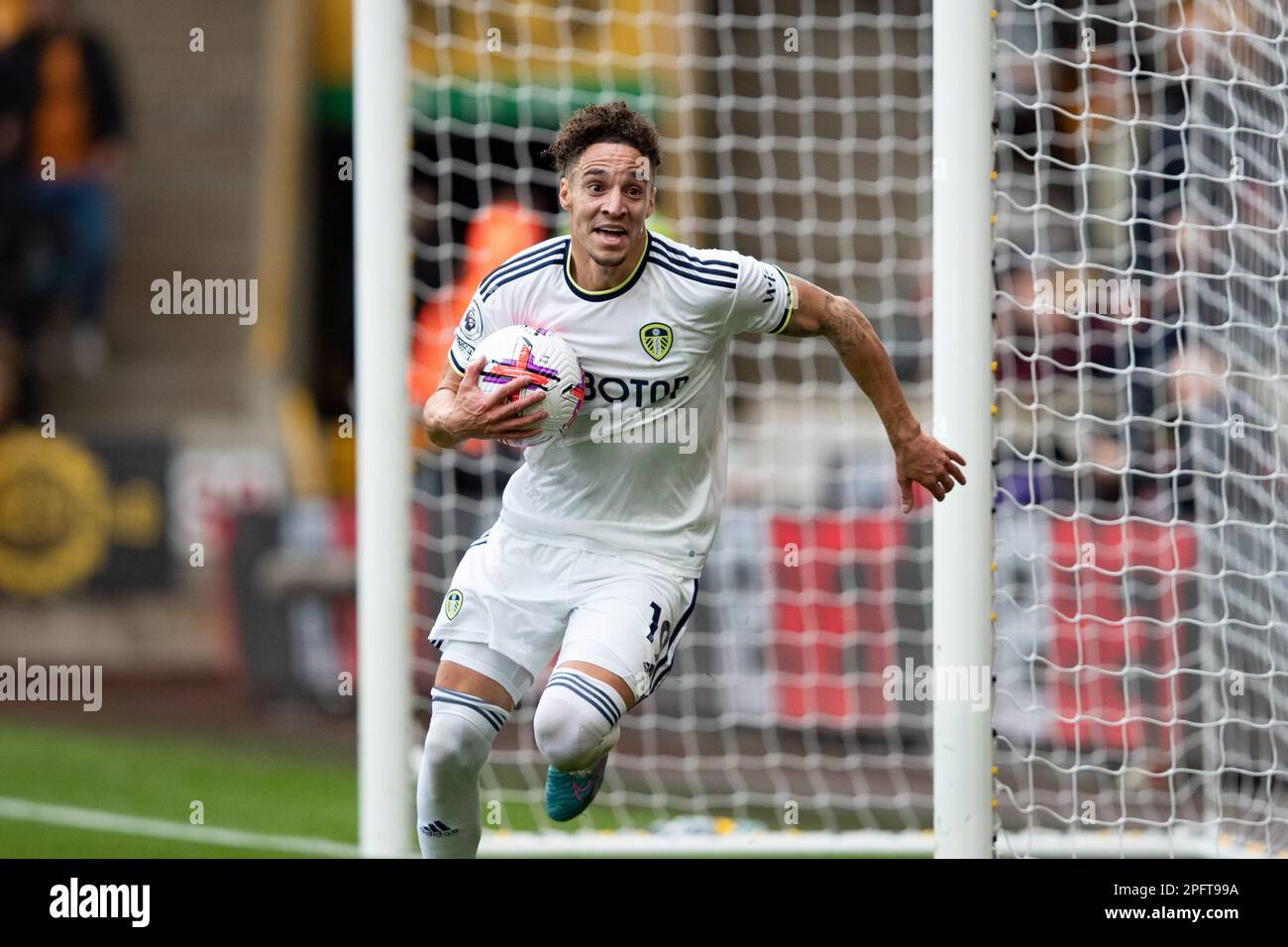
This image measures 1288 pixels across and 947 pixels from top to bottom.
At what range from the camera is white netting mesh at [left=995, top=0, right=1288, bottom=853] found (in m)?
7.24

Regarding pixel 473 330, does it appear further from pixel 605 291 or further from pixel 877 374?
pixel 877 374

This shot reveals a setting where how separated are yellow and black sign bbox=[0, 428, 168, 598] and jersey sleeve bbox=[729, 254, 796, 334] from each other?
862cm

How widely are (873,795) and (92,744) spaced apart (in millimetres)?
5033

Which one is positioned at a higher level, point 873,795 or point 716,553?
point 716,553

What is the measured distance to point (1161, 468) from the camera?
28.8 ft

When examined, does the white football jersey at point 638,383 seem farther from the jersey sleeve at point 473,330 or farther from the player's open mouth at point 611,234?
the player's open mouth at point 611,234

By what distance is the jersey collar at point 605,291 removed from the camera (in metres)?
5.27

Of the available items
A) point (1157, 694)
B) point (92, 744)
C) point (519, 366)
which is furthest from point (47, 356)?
point (519, 366)

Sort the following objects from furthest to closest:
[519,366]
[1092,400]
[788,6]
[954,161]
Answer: [788,6] → [1092,400] → [954,161] → [519,366]

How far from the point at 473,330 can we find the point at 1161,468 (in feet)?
15.4

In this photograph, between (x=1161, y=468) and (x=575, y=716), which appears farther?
(x=1161, y=468)

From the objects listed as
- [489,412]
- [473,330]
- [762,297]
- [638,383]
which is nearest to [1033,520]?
[762,297]

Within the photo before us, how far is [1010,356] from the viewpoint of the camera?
9766 millimetres

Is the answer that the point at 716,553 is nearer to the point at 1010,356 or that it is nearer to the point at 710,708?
the point at 710,708
